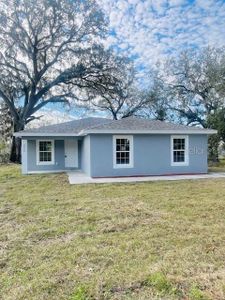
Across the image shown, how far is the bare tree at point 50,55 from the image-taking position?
21.4m

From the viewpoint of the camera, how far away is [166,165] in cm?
1409

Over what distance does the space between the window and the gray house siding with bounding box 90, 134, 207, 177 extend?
4.17 meters

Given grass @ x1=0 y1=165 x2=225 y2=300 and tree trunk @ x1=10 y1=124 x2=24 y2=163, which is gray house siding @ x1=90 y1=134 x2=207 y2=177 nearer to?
grass @ x1=0 y1=165 x2=225 y2=300

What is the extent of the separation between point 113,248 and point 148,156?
9616mm

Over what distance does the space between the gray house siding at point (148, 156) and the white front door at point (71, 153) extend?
4.04m

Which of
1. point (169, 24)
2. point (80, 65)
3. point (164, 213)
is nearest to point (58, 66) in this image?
point (80, 65)

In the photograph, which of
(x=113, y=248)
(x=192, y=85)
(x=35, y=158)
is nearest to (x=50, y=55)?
(x=35, y=158)

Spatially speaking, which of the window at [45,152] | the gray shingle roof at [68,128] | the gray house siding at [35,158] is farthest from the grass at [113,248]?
the gray shingle roof at [68,128]

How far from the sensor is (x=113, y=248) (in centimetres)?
446

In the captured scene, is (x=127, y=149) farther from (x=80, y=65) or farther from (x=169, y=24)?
(x=80, y=65)

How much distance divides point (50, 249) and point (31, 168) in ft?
39.3

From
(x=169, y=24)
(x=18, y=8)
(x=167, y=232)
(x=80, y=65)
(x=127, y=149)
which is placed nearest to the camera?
(x=167, y=232)

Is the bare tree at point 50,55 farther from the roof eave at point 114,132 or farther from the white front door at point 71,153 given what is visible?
the roof eave at point 114,132

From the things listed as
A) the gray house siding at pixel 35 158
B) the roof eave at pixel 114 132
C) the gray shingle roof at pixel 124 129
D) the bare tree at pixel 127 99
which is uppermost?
the bare tree at pixel 127 99
